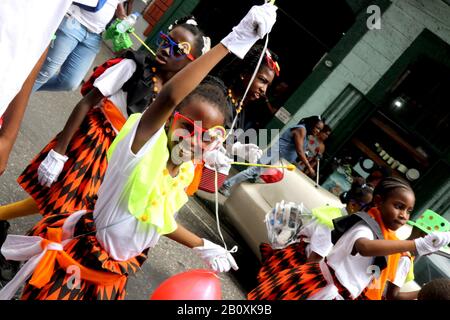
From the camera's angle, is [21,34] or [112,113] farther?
[112,113]

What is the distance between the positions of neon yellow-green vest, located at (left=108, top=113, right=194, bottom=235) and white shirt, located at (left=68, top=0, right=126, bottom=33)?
1.93 metres

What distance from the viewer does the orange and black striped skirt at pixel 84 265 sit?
2016 mm

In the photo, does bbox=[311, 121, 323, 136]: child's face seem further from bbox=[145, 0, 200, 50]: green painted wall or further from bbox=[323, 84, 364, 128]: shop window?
bbox=[145, 0, 200, 50]: green painted wall

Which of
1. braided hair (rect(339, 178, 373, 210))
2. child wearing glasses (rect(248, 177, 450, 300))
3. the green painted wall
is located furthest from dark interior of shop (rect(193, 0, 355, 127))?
child wearing glasses (rect(248, 177, 450, 300))

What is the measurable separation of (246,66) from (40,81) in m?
1.57

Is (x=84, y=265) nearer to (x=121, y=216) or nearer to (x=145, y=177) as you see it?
(x=121, y=216)

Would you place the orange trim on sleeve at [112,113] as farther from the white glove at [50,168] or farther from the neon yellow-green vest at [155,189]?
the neon yellow-green vest at [155,189]

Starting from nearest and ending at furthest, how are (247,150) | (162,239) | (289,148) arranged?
1. (247,150)
2. (162,239)
3. (289,148)

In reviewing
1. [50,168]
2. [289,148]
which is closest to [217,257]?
[50,168]

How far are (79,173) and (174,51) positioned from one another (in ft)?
3.26

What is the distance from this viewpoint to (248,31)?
198 centimetres

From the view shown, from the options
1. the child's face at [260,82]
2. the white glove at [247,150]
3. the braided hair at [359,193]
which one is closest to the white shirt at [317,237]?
the braided hair at [359,193]

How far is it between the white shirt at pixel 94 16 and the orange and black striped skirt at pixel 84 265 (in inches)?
81.0
